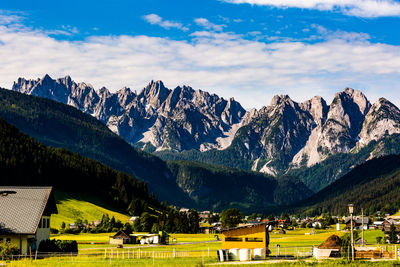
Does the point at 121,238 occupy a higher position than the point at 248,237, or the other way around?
the point at 248,237

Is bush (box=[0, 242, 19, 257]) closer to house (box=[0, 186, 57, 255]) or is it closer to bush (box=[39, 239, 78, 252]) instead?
house (box=[0, 186, 57, 255])

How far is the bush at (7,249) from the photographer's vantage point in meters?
→ 73.7

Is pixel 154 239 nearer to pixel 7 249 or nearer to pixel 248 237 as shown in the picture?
pixel 248 237

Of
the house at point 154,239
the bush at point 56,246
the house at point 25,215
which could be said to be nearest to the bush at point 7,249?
the house at point 25,215

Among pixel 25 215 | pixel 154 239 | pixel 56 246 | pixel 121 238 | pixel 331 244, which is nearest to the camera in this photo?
pixel 25 215

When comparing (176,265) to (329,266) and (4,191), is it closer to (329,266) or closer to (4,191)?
(329,266)

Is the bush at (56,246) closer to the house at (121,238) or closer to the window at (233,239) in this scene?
the window at (233,239)

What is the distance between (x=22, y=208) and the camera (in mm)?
83438

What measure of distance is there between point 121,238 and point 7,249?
68.7 m

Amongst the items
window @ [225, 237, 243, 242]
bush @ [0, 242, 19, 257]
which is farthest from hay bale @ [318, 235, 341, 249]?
bush @ [0, 242, 19, 257]

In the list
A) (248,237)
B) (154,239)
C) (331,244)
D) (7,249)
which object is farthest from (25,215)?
(154,239)

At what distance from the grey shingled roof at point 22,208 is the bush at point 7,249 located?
113 inches

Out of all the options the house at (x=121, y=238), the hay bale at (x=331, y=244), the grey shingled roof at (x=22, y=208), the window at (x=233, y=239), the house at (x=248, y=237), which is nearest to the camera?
the grey shingled roof at (x=22, y=208)

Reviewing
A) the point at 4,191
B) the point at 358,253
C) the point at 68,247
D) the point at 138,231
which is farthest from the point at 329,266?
the point at 138,231
